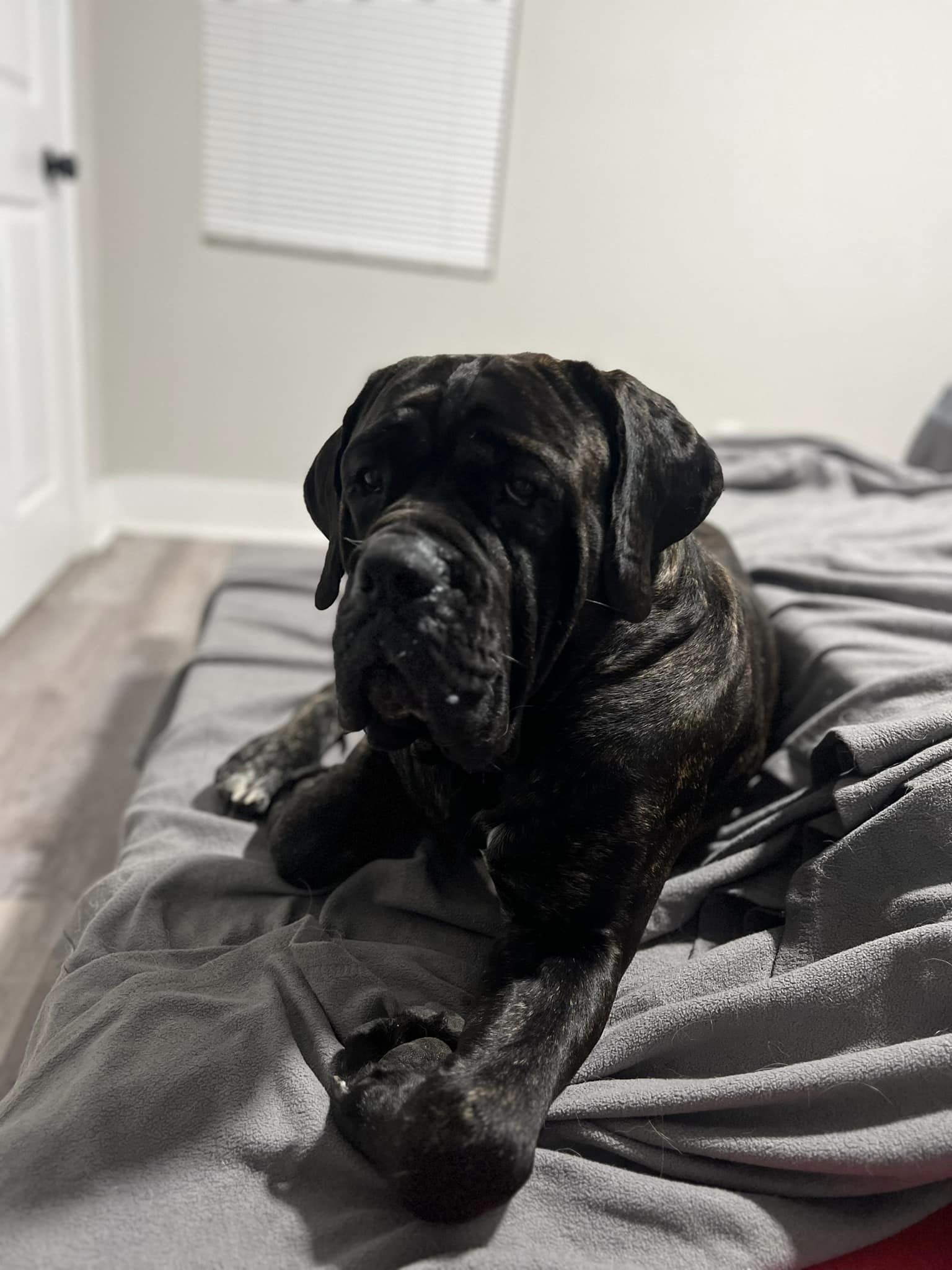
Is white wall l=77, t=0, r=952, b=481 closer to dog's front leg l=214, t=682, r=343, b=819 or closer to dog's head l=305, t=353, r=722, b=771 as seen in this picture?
dog's front leg l=214, t=682, r=343, b=819

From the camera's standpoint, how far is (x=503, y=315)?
4438 mm

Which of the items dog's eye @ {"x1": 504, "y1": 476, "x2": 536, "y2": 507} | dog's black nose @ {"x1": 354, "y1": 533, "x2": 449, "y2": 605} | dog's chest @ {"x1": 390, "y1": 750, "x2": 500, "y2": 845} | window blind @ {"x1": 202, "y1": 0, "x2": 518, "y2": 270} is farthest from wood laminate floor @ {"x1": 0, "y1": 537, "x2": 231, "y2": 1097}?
window blind @ {"x1": 202, "y1": 0, "x2": 518, "y2": 270}

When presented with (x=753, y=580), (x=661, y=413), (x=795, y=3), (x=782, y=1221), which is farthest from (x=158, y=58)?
(x=782, y=1221)

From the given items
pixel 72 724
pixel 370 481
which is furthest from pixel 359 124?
pixel 370 481

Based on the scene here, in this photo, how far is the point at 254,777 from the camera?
1.74 m

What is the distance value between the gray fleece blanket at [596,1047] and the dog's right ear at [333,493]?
0.44 meters

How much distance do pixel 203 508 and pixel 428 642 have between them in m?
3.82

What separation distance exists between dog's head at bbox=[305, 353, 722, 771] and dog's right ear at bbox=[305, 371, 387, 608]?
6 centimetres

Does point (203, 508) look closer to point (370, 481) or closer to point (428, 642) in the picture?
point (370, 481)

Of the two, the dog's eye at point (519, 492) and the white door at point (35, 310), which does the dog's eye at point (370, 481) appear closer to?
the dog's eye at point (519, 492)

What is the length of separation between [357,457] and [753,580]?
4.00 ft

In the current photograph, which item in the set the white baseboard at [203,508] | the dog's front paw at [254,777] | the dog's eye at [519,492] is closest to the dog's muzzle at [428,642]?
the dog's eye at [519,492]

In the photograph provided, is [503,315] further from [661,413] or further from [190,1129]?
[190,1129]

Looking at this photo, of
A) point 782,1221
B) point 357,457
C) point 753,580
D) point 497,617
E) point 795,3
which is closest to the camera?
point 782,1221
